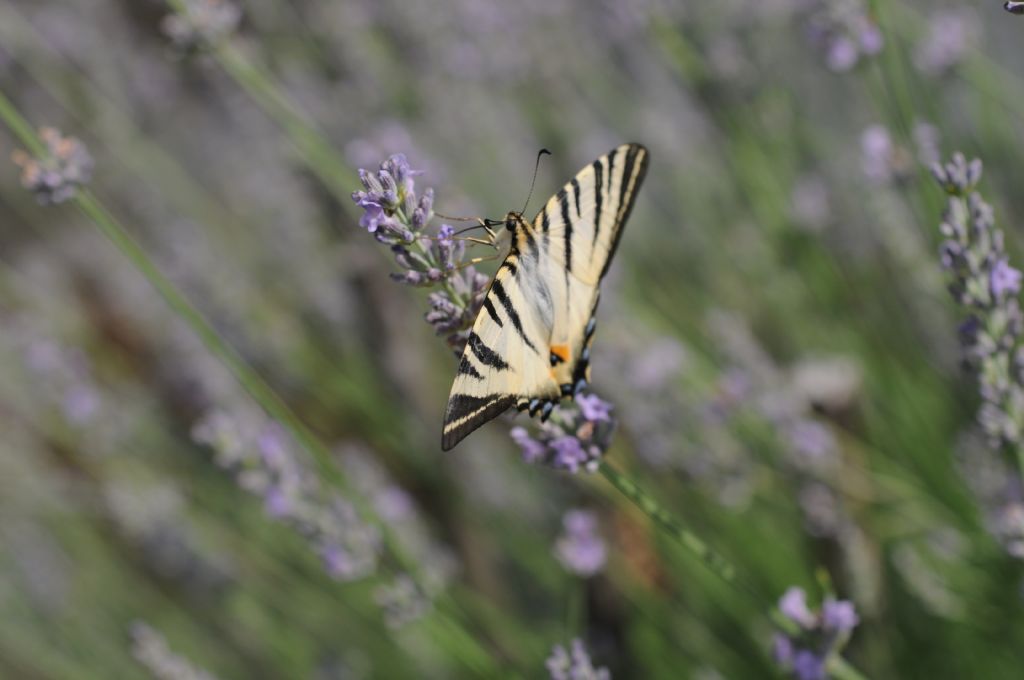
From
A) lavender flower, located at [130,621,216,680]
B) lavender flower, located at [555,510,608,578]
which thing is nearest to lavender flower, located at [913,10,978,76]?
lavender flower, located at [555,510,608,578]

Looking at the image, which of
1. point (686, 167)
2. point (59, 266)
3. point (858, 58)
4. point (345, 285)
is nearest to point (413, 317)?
point (345, 285)

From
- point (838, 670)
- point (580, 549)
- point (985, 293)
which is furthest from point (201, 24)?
point (838, 670)

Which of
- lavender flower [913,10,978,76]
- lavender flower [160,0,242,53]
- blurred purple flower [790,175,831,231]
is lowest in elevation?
lavender flower [913,10,978,76]

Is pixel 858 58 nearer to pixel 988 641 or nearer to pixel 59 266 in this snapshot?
pixel 988 641

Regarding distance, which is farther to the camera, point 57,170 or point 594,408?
point 57,170

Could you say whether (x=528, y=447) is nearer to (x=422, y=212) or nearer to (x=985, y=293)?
(x=422, y=212)

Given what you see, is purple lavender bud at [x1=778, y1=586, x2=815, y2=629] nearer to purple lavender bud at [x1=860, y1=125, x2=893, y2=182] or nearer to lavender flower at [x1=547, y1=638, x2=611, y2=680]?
lavender flower at [x1=547, y1=638, x2=611, y2=680]
